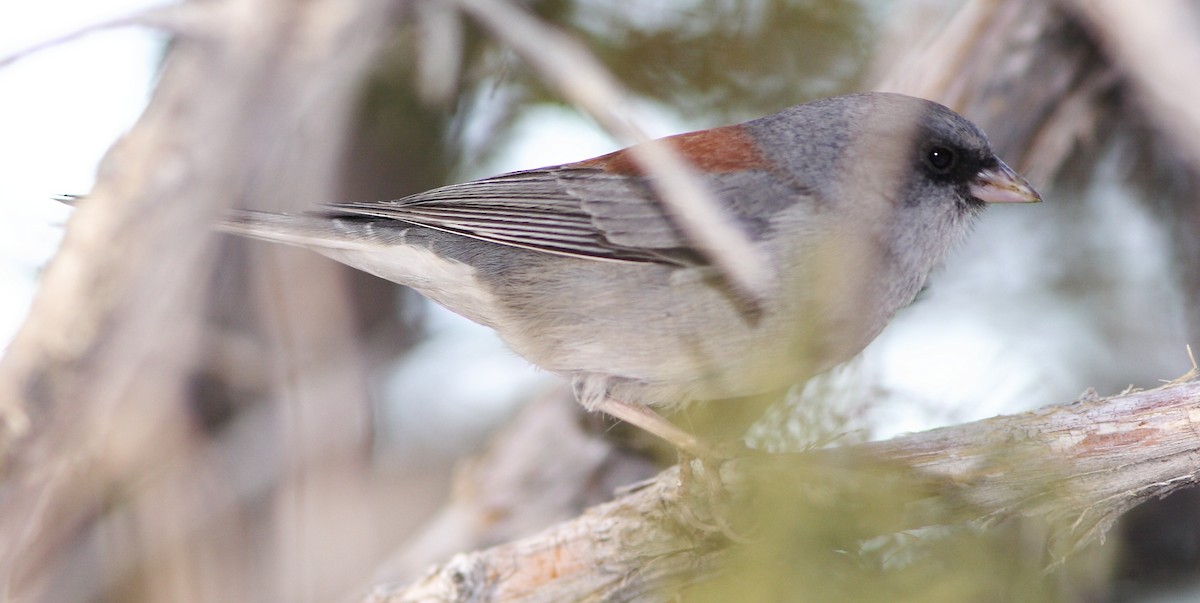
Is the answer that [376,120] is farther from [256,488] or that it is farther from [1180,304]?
[1180,304]

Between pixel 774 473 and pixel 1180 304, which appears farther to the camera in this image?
pixel 1180 304

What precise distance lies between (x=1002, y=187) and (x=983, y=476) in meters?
0.98

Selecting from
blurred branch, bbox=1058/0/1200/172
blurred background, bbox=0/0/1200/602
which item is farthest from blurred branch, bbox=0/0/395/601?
blurred branch, bbox=1058/0/1200/172

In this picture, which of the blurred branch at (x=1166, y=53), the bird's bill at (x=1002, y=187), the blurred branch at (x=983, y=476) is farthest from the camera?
the bird's bill at (x=1002, y=187)

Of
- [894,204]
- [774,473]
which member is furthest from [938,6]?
[774,473]

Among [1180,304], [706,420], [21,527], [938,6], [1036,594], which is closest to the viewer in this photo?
[1036,594]

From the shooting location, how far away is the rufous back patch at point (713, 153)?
7.59ft

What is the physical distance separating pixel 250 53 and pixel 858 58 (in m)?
1.77

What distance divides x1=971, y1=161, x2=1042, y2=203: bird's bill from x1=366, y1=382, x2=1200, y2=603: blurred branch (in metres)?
0.70

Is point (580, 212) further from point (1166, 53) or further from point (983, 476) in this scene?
point (1166, 53)

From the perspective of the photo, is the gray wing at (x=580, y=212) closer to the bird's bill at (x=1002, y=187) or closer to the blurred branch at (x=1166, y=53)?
the bird's bill at (x=1002, y=187)

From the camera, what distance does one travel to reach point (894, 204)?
2295mm

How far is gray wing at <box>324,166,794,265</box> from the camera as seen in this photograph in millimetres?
2227

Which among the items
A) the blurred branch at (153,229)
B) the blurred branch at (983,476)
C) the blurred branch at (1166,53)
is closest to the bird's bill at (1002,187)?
the blurred branch at (1166,53)
